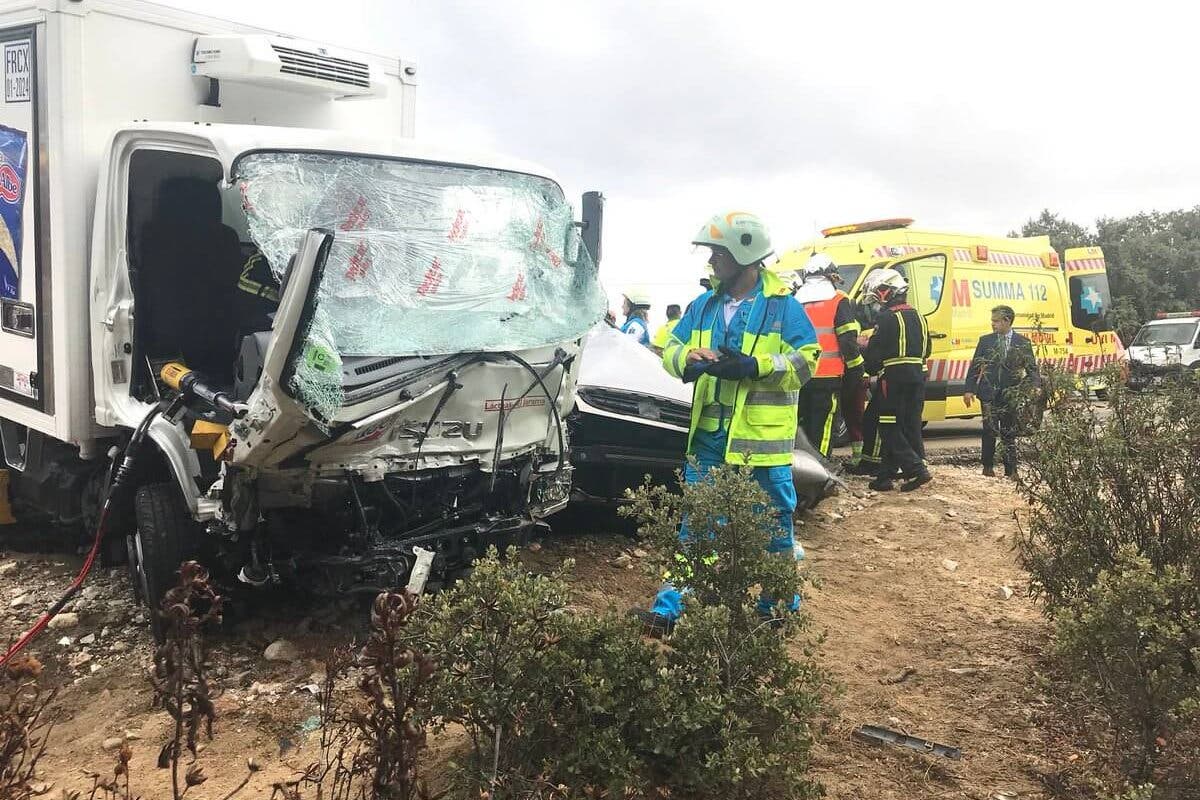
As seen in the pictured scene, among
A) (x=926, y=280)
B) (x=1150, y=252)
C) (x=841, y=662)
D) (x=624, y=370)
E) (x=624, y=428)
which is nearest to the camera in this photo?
(x=841, y=662)

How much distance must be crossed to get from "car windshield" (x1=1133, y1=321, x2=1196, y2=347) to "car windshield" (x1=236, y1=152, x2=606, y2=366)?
60.2 ft

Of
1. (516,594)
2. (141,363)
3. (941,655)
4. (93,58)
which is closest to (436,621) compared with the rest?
(516,594)

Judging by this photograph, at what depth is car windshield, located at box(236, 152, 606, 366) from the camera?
3.63 meters

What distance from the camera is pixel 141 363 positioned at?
439cm

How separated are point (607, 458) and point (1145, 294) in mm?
26074

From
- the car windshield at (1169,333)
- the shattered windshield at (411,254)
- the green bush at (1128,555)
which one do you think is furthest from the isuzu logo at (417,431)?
the car windshield at (1169,333)

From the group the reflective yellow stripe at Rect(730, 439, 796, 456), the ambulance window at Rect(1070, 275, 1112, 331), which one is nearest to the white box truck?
the reflective yellow stripe at Rect(730, 439, 796, 456)

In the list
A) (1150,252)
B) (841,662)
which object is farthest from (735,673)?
(1150,252)

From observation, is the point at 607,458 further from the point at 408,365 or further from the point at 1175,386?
the point at 1175,386

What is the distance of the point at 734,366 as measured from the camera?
3.93 metres

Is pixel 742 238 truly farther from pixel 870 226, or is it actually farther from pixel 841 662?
pixel 870 226

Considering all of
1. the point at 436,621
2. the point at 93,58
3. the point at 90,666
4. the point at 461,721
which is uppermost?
the point at 93,58

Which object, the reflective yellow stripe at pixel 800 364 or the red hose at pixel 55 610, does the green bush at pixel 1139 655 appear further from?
the red hose at pixel 55 610

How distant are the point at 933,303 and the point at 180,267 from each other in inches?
293
